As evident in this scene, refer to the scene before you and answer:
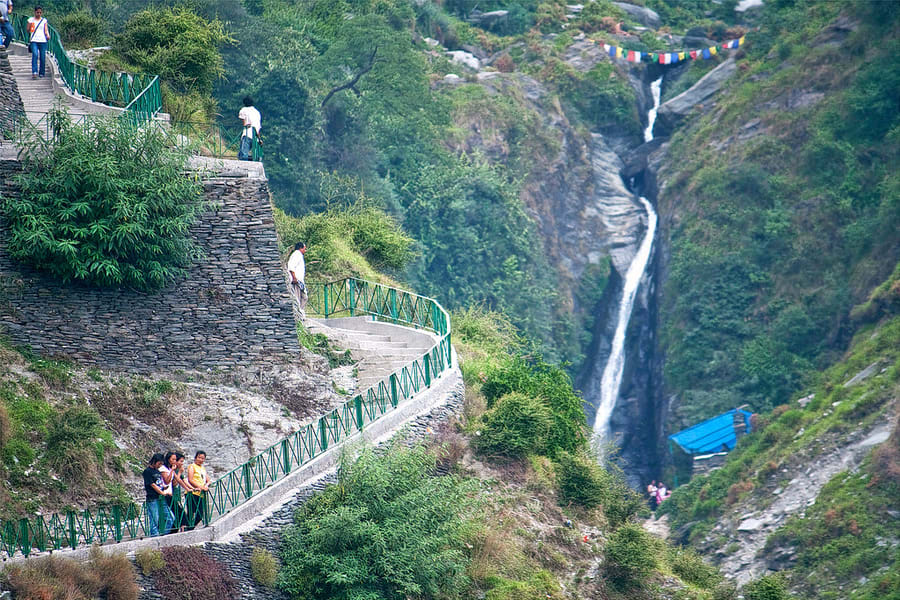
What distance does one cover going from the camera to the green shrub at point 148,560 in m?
18.0

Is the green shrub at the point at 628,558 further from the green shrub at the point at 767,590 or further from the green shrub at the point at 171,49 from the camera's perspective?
the green shrub at the point at 171,49

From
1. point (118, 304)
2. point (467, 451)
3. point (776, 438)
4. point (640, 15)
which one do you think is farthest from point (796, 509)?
point (640, 15)

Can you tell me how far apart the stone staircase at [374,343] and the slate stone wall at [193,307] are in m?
2.01

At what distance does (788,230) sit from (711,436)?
36.6ft

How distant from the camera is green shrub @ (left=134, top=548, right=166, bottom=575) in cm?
1805

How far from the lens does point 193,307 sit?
24094 millimetres

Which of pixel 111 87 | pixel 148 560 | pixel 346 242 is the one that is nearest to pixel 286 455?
pixel 148 560

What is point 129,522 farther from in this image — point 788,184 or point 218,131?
point 788,184

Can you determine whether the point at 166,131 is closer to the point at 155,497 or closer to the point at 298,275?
the point at 298,275

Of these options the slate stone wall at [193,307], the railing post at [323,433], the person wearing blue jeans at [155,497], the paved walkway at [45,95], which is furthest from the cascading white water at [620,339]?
the person wearing blue jeans at [155,497]

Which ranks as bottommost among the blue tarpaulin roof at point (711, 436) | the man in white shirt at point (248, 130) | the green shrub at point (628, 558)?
the blue tarpaulin roof at point (711, 436)

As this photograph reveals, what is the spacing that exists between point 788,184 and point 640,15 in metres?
23.4

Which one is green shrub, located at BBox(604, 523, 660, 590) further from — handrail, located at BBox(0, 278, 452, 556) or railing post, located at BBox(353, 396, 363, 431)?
railing post, located at BBox(353, 396, 363, 431)

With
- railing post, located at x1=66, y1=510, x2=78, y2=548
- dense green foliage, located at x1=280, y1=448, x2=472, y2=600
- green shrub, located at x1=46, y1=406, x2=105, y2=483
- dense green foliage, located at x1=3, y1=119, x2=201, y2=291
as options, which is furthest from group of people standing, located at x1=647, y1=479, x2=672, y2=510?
railing post, located at x1=66, y1=510, x2=78, y2=548
